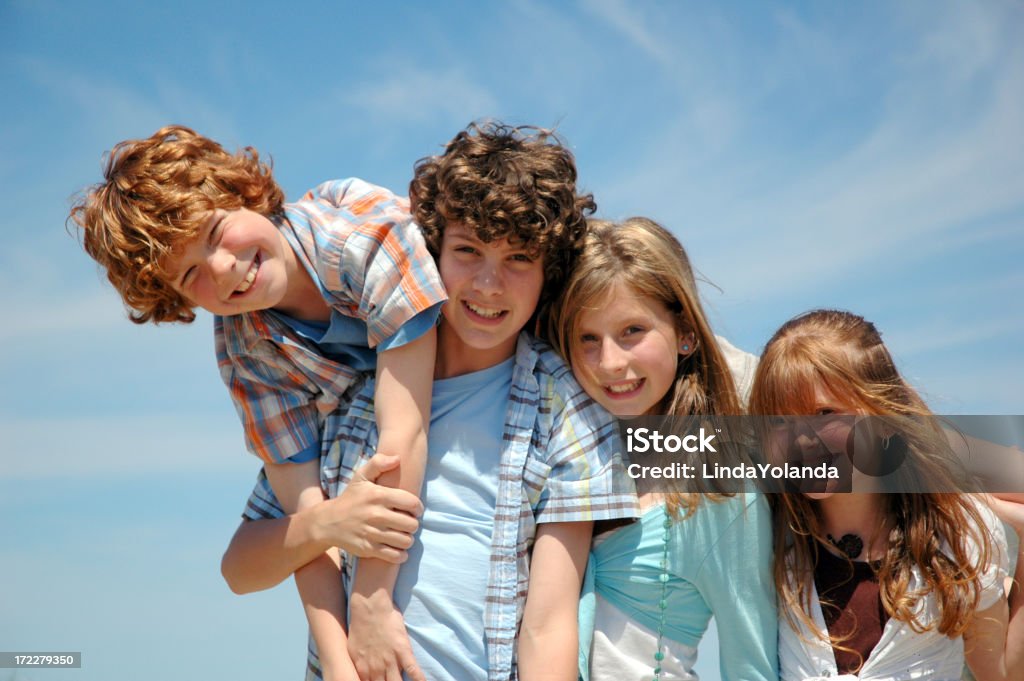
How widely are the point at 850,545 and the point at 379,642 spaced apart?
1.77 metres

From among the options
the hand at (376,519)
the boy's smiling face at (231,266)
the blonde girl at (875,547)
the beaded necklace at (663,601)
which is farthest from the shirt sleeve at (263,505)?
the blonde girl at (875,547)

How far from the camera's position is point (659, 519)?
11.8 feet

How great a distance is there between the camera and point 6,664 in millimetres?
4539

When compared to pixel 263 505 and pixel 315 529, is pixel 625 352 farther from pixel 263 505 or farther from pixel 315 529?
pixel 263 505

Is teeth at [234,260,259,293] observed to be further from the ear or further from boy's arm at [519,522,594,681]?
the ear

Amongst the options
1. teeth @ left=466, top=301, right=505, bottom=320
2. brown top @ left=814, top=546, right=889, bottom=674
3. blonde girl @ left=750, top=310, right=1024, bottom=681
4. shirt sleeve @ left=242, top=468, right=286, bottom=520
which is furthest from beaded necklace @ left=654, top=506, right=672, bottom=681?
shirt sleeve @ left=242, top=468, right=286, bottom=520

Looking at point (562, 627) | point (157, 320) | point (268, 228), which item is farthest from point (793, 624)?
point (157, 320)

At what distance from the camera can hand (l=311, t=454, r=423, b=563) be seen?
3318mm

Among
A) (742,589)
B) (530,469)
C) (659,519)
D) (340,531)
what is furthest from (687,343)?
(340,531)

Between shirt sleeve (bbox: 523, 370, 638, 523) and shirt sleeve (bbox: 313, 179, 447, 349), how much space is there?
611 millimetres

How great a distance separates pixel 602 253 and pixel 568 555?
116cm

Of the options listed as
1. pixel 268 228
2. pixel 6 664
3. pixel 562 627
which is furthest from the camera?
pixel 6 664

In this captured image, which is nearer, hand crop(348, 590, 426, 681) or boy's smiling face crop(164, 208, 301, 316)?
hand crop(348, 590, 426, 681)

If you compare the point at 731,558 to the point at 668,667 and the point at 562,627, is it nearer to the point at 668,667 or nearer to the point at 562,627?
the point at 668,667
